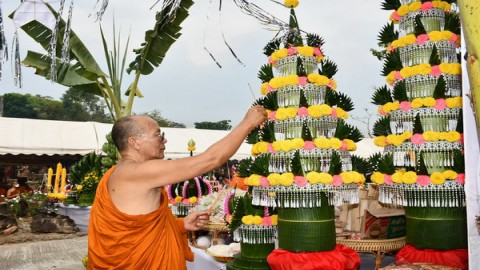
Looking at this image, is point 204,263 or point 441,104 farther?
point 204,263

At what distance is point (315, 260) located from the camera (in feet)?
10.5

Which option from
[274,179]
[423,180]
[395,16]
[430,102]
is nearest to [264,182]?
[274,179]

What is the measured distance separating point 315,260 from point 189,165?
1.29 meters

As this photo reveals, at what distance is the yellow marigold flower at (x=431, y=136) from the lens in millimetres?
3377

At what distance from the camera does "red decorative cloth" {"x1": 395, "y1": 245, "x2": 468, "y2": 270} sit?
331 centimetres

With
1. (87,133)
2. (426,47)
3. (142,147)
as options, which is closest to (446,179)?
(426,47)

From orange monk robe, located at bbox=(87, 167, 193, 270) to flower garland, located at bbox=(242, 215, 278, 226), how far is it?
0.91 meters

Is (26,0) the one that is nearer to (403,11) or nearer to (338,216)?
(403,11)

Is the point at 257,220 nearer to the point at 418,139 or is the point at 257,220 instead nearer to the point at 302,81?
the point at 302,81

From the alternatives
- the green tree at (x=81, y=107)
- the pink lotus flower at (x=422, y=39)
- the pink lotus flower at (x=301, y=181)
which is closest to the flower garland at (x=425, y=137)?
the pink lotus flower at (x=422, y=39)

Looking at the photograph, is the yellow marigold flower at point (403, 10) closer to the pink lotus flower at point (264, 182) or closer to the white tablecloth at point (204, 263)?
the pink lotus flower at point (264, 182)

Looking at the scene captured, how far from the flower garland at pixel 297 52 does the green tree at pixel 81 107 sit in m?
43.0

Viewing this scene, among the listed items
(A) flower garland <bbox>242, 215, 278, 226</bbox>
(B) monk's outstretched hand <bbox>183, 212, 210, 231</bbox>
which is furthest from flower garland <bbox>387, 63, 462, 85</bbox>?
(B) monk's outstretched hand <bbox>183, 212, 210, 231</bbox>

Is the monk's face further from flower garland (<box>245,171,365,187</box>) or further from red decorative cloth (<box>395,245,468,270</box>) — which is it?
red decorative cloth (<box>395,245,468,270</box>)
